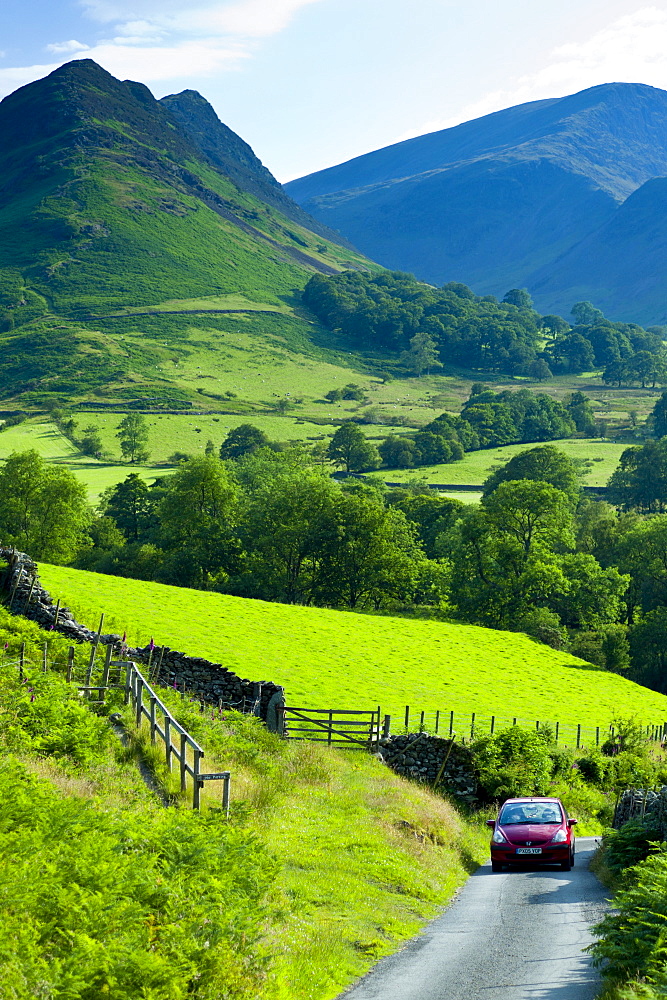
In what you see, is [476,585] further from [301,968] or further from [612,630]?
[301,968]

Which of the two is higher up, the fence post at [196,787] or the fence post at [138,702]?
the fence post at [138,702]

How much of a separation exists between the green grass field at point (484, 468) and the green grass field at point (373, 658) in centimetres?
10061

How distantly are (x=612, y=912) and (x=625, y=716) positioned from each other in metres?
39.9

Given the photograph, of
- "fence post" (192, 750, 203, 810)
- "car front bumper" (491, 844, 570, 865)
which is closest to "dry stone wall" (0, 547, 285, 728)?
"car front bumper" (491, 844, 570, 865)

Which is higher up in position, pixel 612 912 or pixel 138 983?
pixel 138 983

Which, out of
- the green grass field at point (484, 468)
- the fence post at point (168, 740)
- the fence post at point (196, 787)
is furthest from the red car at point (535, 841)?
the green grass field at point (484, 468)

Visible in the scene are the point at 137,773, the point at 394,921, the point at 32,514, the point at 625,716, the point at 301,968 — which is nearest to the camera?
the point at 301,968

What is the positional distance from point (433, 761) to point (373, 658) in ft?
80.3

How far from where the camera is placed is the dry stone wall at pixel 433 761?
3209 centimetres

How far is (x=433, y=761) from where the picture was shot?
32719 mm

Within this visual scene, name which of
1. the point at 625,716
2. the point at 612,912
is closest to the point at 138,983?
the point at 612,912

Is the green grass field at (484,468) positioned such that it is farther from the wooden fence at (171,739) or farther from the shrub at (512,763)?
the wooden fence at (171,739)

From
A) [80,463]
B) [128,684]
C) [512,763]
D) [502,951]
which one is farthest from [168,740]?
[80,463]

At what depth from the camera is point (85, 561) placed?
97938mm
